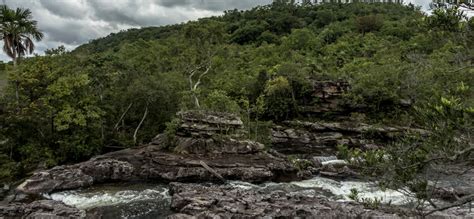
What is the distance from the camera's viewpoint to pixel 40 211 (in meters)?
19.0

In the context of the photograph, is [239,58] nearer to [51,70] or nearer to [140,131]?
[140,131]

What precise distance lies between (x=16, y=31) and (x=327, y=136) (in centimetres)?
3282

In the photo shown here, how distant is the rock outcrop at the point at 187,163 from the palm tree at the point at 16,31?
13.5 metres

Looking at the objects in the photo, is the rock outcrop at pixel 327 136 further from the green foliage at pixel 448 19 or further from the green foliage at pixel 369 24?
the green foliage at pixel 369 24

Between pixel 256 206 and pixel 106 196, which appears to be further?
pixel 106 196

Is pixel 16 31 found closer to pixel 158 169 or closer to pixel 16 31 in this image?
pixel 16 31

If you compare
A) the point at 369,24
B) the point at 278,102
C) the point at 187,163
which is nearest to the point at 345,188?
the point at 187,163

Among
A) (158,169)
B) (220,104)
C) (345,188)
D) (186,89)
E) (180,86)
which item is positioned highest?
(180,86)

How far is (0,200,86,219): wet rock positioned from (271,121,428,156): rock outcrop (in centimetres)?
2372

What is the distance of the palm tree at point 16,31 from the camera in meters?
32.9

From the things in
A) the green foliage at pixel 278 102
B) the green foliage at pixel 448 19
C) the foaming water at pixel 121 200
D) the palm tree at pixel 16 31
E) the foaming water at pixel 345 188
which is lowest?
the foaming water at pixel 345 188

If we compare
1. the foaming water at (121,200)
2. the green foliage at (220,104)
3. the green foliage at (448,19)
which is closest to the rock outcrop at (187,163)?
the foaming water at (121,200)

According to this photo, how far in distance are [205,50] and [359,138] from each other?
19.7 m

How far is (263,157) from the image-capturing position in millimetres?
30688
